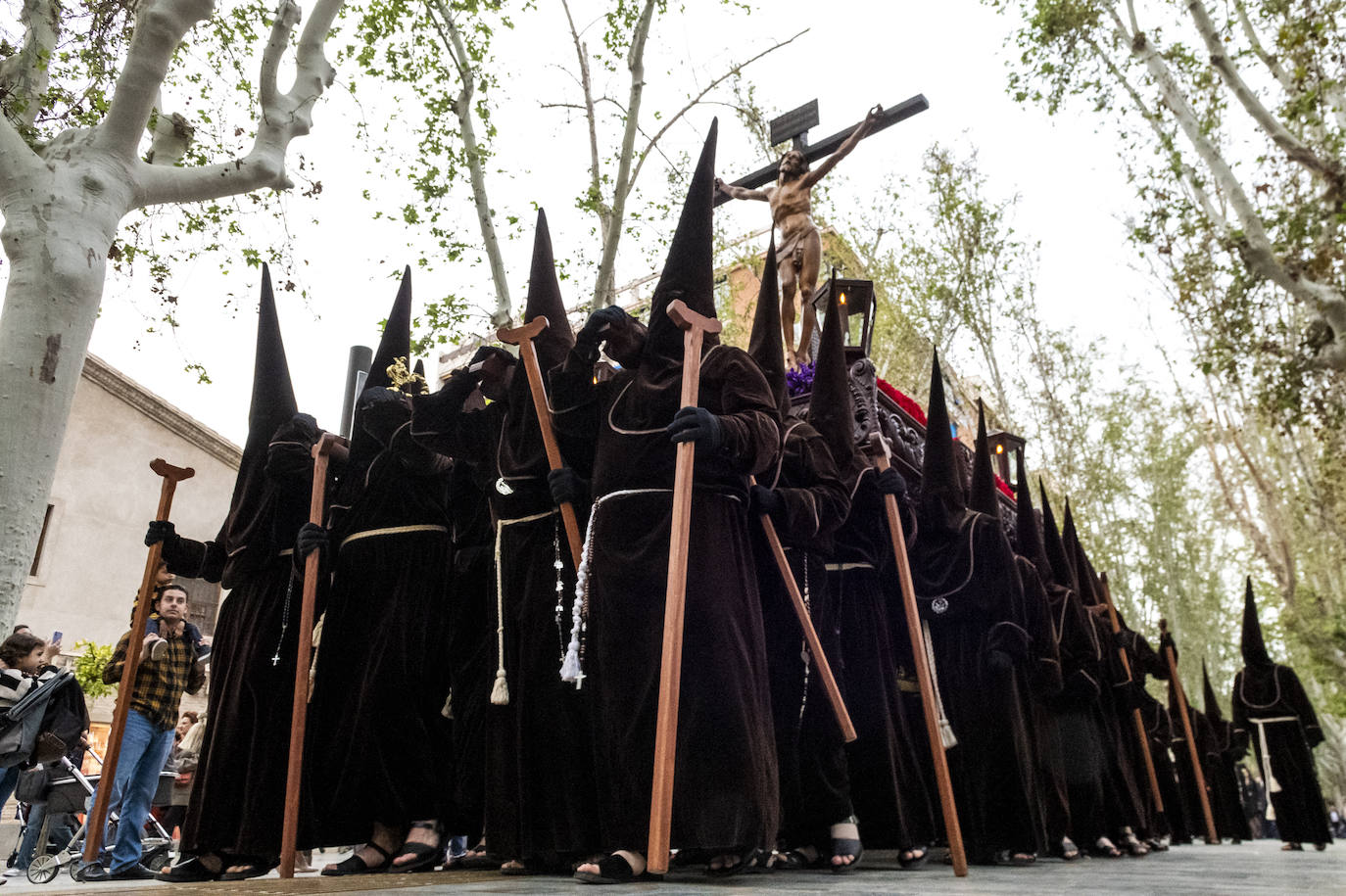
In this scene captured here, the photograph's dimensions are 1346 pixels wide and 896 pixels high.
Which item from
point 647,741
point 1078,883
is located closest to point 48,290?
point 647,741

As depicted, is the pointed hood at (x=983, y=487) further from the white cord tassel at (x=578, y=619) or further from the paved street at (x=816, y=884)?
the white cord tassel at (x=578, y=619)

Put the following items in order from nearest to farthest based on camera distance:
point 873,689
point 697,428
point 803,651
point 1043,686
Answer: point 697,428, point 803,651, point 873,689, point 1043,686

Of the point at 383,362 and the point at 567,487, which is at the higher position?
the point at 383,362

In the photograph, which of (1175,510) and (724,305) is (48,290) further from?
(1175,510)

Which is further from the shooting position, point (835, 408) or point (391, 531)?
point (835, 408)

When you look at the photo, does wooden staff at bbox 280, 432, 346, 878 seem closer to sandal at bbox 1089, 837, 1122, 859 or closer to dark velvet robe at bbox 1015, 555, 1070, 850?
dark velvet robe at bbox 1015, 555, 1070, 850

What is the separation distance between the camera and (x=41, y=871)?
7.38 metres

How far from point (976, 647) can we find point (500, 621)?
3204 mm

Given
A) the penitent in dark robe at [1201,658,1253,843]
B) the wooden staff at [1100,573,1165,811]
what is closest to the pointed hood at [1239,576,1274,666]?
the wooden staff at [1100,573,1165,811]

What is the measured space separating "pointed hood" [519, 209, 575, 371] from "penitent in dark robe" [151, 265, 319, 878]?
4.65 ft

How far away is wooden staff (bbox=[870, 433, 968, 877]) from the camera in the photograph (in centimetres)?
487

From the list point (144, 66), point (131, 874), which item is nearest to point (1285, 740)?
point (131, 874)

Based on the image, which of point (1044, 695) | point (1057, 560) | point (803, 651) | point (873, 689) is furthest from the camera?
point (1057, 560)

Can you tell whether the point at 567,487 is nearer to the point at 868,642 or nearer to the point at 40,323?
the point at 868,642
